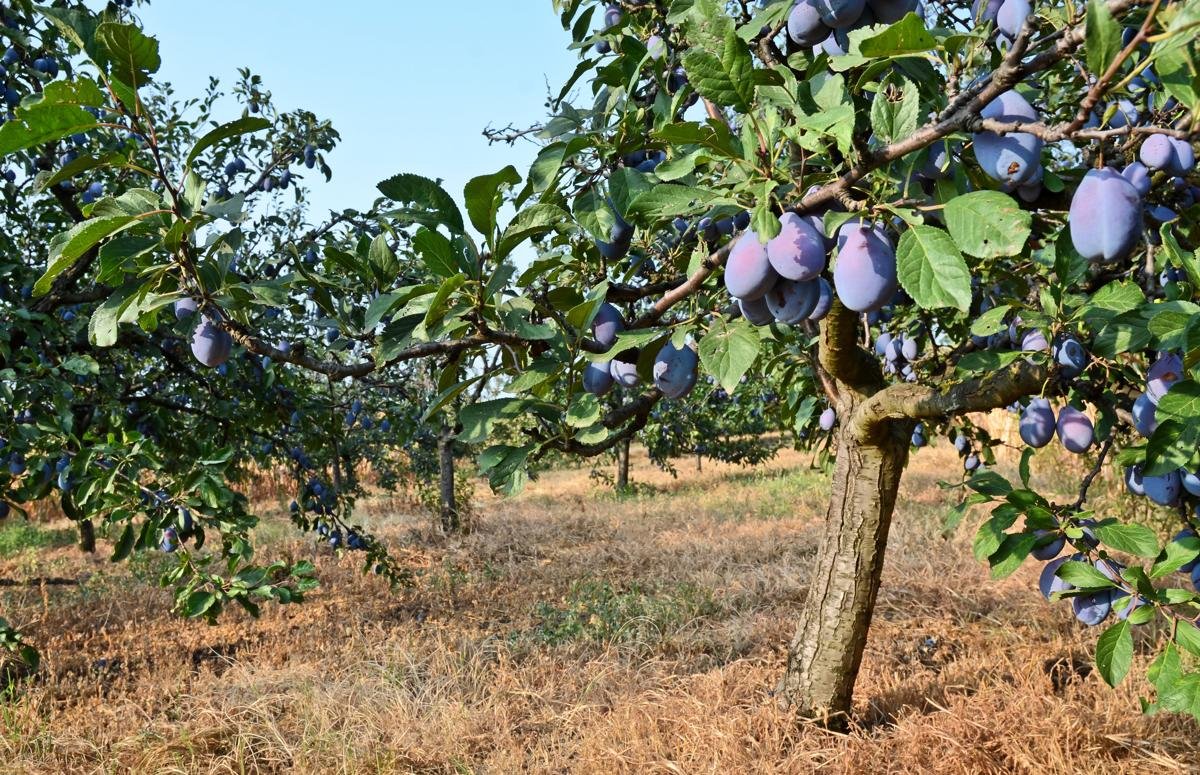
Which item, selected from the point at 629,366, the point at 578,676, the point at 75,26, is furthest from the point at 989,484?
the point at 578,676

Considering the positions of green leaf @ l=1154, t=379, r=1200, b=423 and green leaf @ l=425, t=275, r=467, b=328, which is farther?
green leaf @ l=1154, t=379, r=1200, b=423

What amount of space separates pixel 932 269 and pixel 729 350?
0.27 metres

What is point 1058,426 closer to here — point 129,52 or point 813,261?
point 813,261

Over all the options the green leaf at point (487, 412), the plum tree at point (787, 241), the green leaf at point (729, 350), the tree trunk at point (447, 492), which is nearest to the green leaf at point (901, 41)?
the plum tree at point (787, 241)

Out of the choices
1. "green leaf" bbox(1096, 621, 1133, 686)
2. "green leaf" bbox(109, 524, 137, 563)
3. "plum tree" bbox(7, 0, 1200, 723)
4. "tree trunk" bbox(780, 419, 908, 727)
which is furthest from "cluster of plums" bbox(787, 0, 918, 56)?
"green leaf" bbox(109, 524, 137, 563)

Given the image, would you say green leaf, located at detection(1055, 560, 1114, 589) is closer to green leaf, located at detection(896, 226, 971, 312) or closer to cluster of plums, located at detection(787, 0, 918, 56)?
green leaf, located at detection(896, 226, 971, 312)

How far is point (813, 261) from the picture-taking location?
764 millimetres

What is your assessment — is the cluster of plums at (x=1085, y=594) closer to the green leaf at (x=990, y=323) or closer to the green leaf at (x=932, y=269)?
the green leaf at (x=990, y=323)

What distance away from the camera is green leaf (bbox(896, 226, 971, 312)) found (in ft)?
2.30

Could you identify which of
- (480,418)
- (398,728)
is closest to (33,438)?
(398,728)

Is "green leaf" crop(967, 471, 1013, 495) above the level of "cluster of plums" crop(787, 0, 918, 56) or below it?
below

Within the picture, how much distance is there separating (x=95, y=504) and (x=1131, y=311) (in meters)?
2.63

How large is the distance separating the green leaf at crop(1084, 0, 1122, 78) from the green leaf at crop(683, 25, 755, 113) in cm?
32

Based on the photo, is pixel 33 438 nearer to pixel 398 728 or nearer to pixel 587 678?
pixel 398 728
